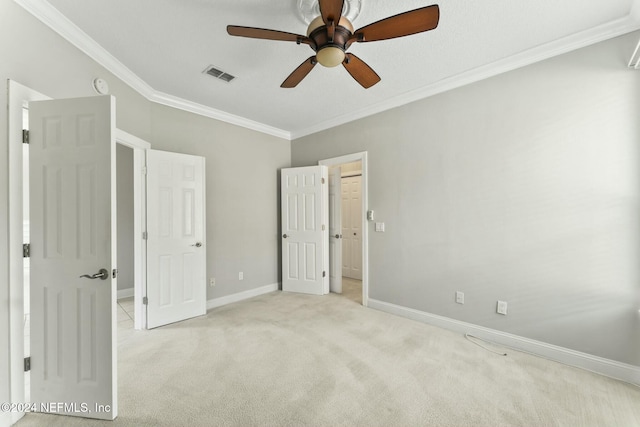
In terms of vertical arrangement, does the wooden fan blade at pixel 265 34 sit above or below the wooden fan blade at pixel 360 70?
above

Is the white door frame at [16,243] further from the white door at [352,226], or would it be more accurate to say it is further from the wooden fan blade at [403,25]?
the white door at [352,226]

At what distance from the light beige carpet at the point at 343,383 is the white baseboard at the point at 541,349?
0.07m

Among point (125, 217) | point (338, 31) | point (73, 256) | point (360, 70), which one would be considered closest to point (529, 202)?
point (360, 70)

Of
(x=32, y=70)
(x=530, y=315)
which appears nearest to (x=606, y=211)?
(x=530, y=315)

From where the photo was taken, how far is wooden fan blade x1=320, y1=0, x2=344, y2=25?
134 centimetres

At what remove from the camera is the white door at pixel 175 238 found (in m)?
2.90

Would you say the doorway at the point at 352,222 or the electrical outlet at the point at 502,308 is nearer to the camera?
the electrical outlet at the point at 502,308

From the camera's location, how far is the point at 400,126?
3227 millimetres

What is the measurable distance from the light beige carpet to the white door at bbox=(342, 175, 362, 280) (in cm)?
236

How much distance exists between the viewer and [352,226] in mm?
5309

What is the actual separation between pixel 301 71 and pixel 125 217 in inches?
163

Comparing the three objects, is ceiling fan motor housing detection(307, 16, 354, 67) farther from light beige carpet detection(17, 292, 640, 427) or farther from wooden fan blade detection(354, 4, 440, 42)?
light beige carpet detection(17, 292, 640, 427)

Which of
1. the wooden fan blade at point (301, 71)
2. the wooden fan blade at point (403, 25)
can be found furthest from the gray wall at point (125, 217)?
the wooden fan blade at point (403, 25)

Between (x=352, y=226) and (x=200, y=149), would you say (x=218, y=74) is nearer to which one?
(x=200, y=149)
